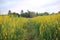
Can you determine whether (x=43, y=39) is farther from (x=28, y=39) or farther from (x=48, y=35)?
(x=28, y=39)

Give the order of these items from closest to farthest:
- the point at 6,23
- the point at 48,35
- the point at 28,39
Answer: the point at 6,23, the point at 48,35, the point at 28,39

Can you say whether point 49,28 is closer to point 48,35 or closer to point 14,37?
point 48,35

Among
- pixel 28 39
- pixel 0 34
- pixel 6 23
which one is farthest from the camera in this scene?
pixel 28 39

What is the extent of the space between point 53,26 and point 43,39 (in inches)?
24.3

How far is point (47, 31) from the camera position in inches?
301

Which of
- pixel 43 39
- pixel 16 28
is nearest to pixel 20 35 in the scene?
pixel 16 28

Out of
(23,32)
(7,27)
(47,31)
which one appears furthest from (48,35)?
(7,27)

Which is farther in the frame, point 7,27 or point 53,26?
point 53,26

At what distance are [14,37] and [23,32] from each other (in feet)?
2.90

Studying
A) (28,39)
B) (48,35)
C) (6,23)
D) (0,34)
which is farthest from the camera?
(28,39)

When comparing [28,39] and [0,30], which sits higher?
[0,30]

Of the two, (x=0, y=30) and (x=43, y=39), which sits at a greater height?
(x=0, y=30)

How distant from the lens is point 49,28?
7.78 metres

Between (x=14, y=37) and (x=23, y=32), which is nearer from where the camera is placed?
(x=14, y=37)
